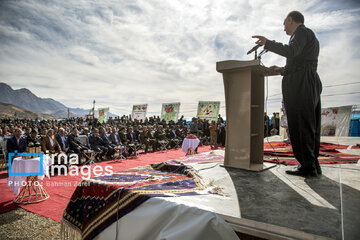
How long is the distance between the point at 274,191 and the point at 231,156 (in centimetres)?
90

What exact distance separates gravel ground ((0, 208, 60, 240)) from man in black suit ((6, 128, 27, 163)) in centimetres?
317

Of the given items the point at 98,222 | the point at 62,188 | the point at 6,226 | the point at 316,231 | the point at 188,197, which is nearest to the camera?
the point at 316,231

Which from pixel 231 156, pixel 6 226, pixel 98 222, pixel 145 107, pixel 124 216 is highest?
pixel 145 107

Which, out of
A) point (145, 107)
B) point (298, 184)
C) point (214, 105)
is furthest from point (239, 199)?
point (145, 107)

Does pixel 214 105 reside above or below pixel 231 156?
above

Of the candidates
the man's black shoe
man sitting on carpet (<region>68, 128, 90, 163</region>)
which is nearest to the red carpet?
man sitting on carpet (<region>68, 128, 90, 163</region>)

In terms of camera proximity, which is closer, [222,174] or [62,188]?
[222,174]

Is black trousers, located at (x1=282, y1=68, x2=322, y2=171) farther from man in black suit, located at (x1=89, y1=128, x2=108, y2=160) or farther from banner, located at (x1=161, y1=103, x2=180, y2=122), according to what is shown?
banner, located at (x1=161, y1=103, x2=180, y2=122)

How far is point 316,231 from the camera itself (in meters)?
1.07

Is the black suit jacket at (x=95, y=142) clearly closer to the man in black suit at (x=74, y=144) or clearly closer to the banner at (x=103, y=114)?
the man in black suit at (x=74, y=144)

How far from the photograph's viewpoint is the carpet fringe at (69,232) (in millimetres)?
1875

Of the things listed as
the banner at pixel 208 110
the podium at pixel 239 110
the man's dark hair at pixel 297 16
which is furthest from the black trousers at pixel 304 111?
the banner at pixel 208 110

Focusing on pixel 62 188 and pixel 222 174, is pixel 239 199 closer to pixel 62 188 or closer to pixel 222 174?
pixel 222 174

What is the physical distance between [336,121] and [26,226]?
1488 centimetres
